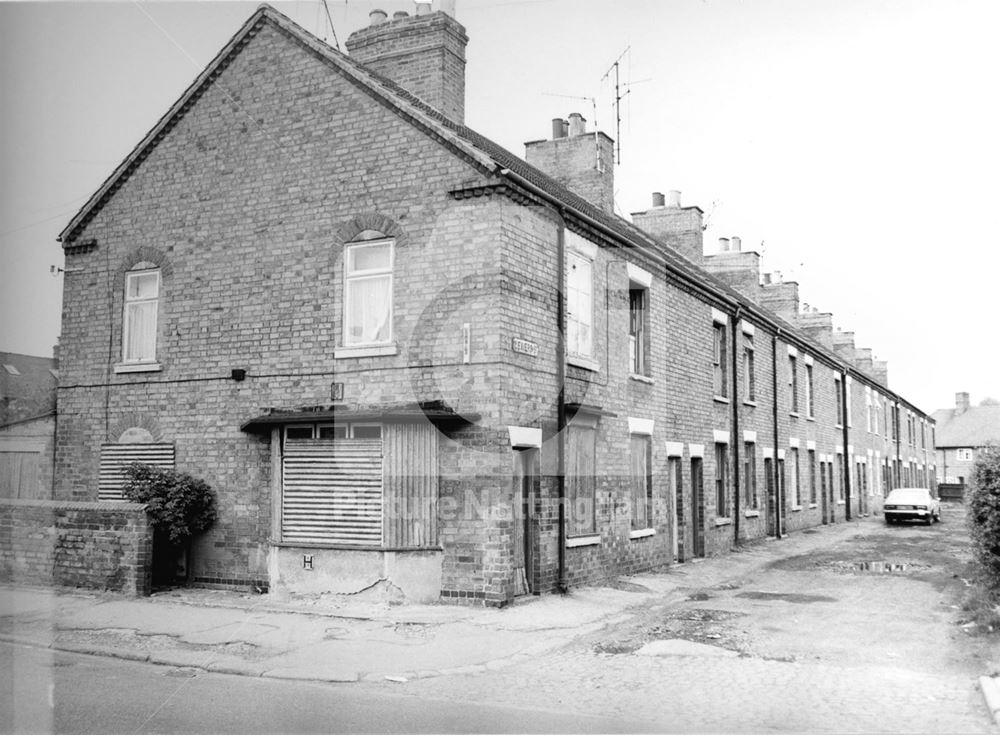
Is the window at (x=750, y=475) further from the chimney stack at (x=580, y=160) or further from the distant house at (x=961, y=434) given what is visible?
the distant house at (x=961, y=434)

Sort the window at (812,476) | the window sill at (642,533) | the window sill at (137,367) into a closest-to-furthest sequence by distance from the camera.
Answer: the window sill at (137,367) < the window sill at (642,533) < the window at (812,476)

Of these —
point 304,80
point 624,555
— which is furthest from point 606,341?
point 304,80

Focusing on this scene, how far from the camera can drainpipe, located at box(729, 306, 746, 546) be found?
22.8m

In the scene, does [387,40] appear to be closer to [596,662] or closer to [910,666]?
[596,662]

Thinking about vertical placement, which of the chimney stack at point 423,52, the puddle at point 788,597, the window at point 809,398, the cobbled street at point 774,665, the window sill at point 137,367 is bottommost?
the puddle at point 788,597

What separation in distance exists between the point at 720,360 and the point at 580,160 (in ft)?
20.3

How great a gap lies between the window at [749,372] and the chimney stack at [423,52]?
10.5m

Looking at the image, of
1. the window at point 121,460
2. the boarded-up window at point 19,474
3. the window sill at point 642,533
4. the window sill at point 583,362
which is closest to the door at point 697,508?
the window sill at point 642,533

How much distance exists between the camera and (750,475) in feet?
81.8

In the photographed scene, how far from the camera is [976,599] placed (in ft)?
42.7

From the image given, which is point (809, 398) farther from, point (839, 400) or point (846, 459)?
point (846, 459)

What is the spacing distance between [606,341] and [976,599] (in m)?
7.07

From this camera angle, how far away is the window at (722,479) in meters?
22.4

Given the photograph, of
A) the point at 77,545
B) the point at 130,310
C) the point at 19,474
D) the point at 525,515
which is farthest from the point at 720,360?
the point at 19,474
